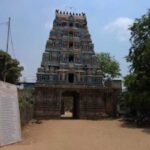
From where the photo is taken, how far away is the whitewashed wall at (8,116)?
14176 mm

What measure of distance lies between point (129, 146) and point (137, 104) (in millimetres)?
12072

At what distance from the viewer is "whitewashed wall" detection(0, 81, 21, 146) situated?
46.5ft

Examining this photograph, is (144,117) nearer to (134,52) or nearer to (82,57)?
(134,52)

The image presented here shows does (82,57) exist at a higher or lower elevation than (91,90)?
higher

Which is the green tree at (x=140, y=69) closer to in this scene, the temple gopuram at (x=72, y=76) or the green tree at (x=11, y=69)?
the temple gopuram at (x=72, y=76)

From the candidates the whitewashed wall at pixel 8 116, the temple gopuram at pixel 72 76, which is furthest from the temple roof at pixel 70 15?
the whitewashed wall at pixel 8 116

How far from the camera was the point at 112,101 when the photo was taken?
34.8 m

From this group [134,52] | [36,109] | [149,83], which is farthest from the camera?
[36,109]

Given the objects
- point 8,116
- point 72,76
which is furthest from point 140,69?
point 8,116

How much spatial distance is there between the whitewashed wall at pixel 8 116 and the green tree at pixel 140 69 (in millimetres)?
12181

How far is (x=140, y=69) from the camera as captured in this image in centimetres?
2762

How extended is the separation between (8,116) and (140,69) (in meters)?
15.3

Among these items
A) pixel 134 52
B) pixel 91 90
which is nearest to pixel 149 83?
pixel 134 52

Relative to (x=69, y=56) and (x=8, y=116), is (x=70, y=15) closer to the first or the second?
(x=69, y=56)
